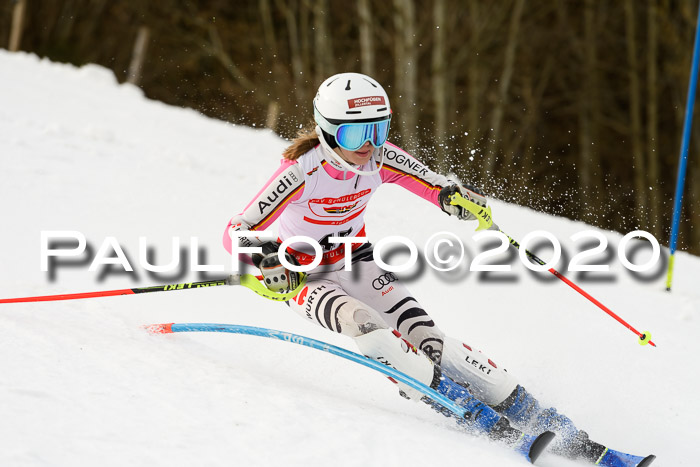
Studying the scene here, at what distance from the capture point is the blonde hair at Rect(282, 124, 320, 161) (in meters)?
3.43

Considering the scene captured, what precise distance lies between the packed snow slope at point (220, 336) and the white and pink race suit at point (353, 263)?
308 mm

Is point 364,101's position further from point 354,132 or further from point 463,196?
point 463,196

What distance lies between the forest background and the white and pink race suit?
9.88 meters

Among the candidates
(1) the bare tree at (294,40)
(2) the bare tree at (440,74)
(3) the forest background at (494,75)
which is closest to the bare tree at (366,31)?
(3) the forest background at (494,75)

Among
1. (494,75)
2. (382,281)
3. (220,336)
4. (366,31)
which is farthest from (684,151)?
(494,75)

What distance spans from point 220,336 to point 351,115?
1.52m

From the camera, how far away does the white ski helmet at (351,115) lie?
3.32 metres

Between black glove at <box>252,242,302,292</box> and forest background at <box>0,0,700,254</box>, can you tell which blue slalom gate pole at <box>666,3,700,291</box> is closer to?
black glove at <box>252,242,302,292</box>

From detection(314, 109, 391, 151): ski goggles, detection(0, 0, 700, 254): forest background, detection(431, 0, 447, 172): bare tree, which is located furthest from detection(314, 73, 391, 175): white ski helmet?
detection(431, 0, 447, 172): bare tree

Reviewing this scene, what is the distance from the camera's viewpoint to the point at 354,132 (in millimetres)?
3332

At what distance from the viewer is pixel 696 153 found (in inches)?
580

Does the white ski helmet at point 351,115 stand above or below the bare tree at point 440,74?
below

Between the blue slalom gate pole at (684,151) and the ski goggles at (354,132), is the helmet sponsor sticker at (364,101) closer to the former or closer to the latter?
the ski goggles at (354,132)

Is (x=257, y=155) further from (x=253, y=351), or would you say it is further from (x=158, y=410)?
(x=158, y=410)
